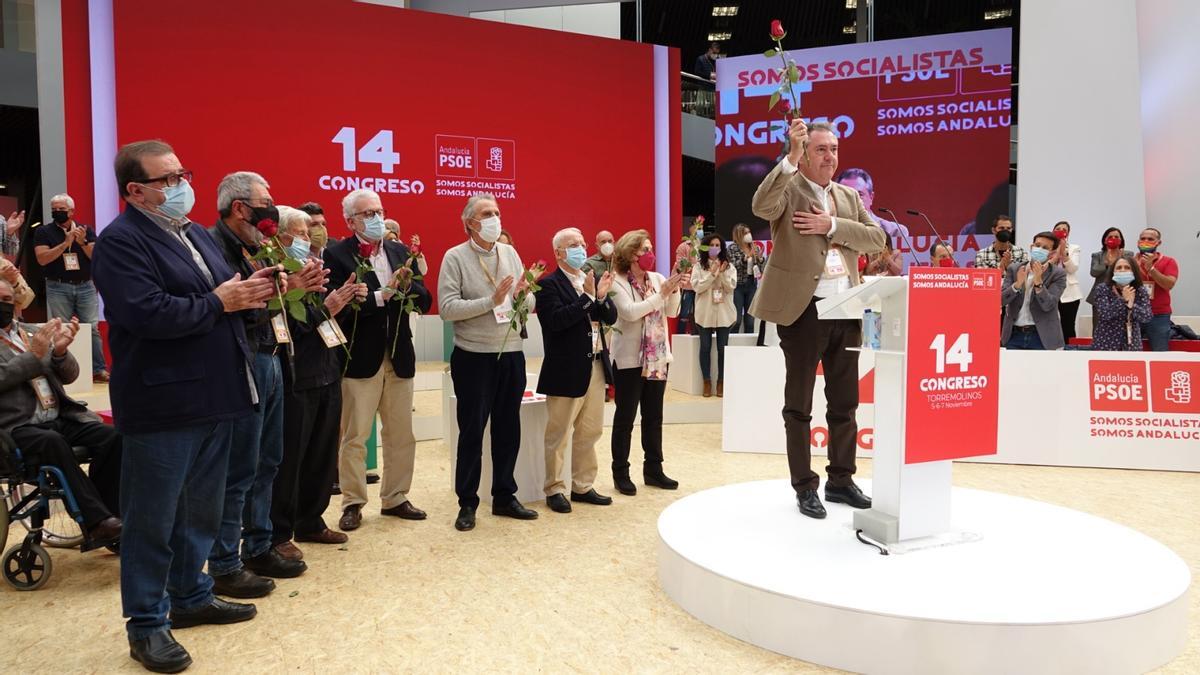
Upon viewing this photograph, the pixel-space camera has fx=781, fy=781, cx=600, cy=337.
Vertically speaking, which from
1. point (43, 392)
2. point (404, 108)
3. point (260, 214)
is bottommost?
point (43, 392)

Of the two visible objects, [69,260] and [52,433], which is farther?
[69,260]

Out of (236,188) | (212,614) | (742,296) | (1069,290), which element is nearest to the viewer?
(212,614)

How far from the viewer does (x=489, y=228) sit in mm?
4012

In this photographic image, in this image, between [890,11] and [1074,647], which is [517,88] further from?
[1074,647]

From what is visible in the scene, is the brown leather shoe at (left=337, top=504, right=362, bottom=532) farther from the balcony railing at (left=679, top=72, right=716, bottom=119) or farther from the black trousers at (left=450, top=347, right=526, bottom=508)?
the balcony railing at (left=679, top=72, right=716, bottom=119)

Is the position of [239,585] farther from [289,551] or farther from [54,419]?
[54,419]

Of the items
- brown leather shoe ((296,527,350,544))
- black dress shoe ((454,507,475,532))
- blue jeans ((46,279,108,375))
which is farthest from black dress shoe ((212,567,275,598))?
Result: blue jeans ((46,279,108,375))

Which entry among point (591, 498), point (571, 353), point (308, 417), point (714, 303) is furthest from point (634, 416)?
point (714, 303)

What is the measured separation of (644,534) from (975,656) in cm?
188

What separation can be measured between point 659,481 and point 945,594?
2.58m

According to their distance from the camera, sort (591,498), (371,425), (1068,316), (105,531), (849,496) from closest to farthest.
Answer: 1. (105,531)
2. (849,496)
3. (371,425)
4. (591,498)
5. (1068,316)

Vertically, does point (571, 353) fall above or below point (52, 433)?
above

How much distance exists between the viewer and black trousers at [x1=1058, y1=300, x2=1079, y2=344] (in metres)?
7.51

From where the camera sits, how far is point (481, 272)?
13.4 feet
